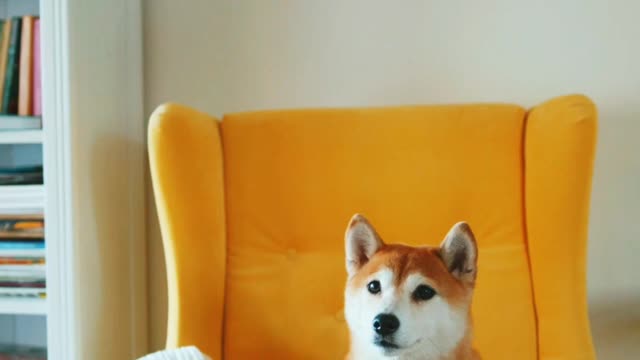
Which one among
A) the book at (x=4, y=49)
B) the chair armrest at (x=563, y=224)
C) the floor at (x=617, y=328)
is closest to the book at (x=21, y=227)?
the book at (x=4, y=49)

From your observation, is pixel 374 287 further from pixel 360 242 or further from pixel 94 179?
pixel 94 179

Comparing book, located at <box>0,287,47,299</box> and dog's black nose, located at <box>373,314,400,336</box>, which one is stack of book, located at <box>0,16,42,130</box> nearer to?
book, located at <box>0,287,47,299</box>

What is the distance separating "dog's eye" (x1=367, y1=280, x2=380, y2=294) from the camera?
837mm

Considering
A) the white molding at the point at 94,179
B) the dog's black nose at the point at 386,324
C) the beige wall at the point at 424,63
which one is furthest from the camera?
the beige wall at the point at 424,63

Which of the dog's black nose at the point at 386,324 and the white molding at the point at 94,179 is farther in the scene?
the white molding at the point at 94,179

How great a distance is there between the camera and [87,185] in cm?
111

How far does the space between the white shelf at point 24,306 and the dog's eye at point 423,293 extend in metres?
0.69

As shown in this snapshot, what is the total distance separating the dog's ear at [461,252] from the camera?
84 centimetres

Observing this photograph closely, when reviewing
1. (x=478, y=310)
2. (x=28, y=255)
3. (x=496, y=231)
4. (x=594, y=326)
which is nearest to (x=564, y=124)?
(x=496, y=231)

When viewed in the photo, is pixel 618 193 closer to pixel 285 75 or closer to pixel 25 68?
pixel 285 75

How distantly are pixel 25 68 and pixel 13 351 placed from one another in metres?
0.58

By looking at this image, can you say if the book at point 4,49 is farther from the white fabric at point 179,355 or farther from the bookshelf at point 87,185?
the white fabric at point 179,355

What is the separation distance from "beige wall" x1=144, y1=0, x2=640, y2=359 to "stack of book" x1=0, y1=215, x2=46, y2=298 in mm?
271

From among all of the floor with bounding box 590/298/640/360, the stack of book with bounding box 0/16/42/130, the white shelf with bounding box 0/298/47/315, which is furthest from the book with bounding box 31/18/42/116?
the floor with bounding box 590/298/640/360
